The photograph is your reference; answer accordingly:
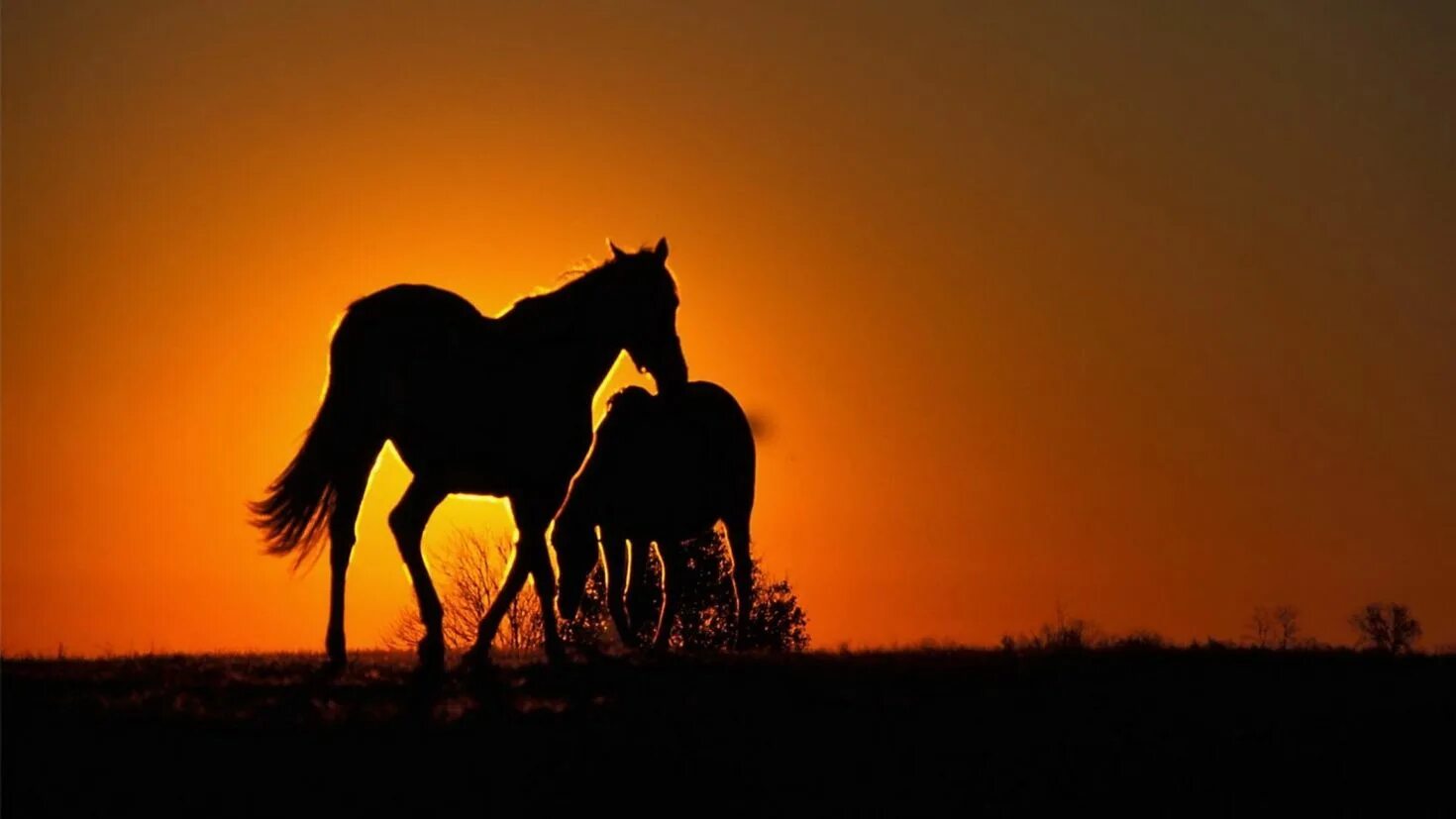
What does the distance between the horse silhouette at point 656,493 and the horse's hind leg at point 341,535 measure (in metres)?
4.84

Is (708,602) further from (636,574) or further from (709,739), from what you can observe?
(709,739)

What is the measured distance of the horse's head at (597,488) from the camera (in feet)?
66.3

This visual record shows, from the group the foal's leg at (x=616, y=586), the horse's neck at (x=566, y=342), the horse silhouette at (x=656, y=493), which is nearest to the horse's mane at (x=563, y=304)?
the horse's neck at (x=566, y=342)

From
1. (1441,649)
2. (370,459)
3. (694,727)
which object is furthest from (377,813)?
(1441,649)

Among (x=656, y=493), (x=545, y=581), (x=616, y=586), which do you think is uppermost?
(x=656, y=493)

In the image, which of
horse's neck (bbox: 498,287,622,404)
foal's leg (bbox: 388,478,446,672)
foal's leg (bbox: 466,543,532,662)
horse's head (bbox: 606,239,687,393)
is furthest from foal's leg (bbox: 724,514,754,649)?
foal's leg (bbox: 388,478,446,672)

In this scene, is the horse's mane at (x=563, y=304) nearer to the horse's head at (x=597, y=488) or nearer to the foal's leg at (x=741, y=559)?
the horse's head at (x=597, y=488)

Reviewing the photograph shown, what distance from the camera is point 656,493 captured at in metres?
20.9

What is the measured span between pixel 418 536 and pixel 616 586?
18.2 feet

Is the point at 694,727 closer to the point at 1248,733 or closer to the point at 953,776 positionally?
the point at 953,776

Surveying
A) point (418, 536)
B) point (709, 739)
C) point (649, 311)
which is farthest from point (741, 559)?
point (709, 739)

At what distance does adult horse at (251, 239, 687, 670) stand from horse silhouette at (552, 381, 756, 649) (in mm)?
4110

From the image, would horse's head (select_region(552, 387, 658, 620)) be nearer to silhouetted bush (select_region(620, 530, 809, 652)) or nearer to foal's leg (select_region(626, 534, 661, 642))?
foal's leg (select_region(626, 534, 661, 642))

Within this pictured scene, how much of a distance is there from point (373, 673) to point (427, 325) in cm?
302
